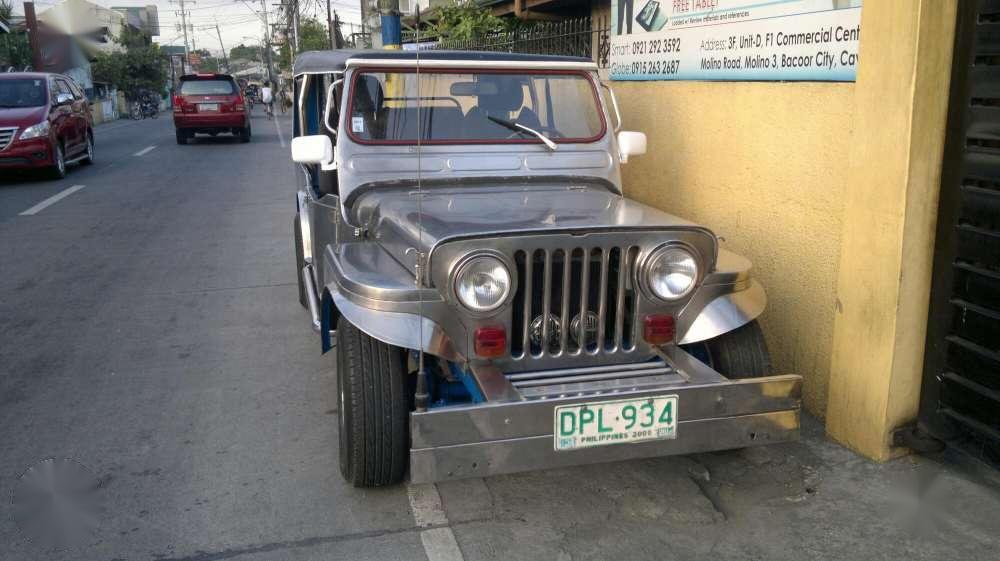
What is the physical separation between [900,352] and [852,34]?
146 cm

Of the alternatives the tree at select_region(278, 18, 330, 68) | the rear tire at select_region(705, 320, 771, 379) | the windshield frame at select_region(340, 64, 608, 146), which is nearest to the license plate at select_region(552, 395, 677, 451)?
the rear tire at select_region(705, 320, 771, 379)

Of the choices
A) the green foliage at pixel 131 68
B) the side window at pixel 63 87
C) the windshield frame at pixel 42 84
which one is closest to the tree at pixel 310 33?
the green foliage at pixel 131 68

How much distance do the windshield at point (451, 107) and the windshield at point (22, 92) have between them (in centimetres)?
1138

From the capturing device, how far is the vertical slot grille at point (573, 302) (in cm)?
342

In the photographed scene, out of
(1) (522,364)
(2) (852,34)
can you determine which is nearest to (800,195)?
(2) (852,34)

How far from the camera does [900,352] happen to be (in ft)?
12.6

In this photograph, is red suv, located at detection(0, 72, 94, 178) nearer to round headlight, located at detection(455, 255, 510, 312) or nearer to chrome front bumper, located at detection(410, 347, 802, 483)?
round headlight, located at detection(455, 255, 510, 312)

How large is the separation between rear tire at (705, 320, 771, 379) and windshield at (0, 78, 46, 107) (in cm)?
1327

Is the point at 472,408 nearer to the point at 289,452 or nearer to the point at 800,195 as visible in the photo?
the point at 289,452

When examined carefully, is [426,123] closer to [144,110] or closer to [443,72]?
[443,72]

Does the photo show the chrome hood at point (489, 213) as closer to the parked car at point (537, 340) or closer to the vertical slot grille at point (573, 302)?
the parked car at point (537, 340)

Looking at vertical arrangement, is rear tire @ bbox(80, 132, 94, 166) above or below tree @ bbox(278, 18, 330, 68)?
below

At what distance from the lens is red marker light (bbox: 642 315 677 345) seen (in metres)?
3.57

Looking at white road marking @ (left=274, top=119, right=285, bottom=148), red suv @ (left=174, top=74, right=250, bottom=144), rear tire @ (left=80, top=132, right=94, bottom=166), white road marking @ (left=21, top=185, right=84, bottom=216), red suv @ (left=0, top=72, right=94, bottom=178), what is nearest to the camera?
white road marking @ (left=21, top=185, right=84, bottom=216)
